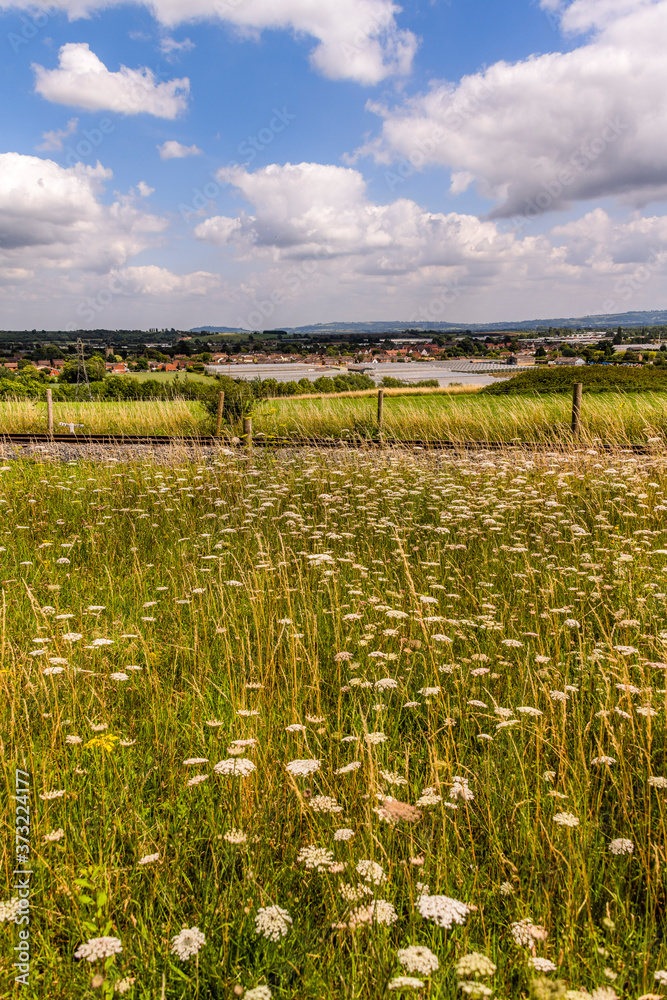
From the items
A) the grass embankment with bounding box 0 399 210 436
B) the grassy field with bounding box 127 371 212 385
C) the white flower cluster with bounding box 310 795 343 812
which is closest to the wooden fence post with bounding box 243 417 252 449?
the grass embankment with bounding box 0 399 210 436

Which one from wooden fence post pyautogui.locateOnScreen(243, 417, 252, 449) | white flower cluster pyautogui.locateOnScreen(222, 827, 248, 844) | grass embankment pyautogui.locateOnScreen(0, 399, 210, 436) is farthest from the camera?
grass embankment pyautogui.locateOnScreen(0, 399, 210, 436)

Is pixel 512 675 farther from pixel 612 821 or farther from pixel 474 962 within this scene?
pixel 474 962

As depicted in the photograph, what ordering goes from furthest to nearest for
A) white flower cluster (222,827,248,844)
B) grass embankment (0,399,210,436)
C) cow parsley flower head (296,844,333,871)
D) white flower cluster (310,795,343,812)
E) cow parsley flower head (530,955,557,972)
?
grass embankment (0,399,210,436) < white flower cluster (310,795,343,812) < white flower cluster (222,827,248,844) < cow parsley flower head (296,844,333,871) < cow parsley flower head (530,955,557,972)

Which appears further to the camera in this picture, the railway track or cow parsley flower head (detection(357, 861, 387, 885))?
the railway track

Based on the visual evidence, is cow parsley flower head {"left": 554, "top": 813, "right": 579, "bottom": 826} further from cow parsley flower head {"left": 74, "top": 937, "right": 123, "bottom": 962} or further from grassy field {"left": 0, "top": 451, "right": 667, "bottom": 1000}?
cow parsley flower head {"left": 74, "top": 937, "right": 123, "bottom": 962}

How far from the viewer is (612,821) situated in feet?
7.37

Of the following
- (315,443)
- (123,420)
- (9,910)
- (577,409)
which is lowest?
(9,910)

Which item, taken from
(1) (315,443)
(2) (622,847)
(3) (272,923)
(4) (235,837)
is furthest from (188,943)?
(1) (315,443)

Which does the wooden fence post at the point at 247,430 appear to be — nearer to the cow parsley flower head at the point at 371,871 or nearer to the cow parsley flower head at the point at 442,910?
the cow parsley flower head at the point at 371,871

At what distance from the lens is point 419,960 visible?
4.79 feet

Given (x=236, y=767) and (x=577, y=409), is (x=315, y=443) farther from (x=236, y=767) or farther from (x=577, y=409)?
(x=236, y=767)

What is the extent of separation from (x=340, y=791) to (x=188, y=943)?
85cm

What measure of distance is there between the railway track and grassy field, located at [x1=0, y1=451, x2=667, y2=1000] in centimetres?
745

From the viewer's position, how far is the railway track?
41.0 ft
